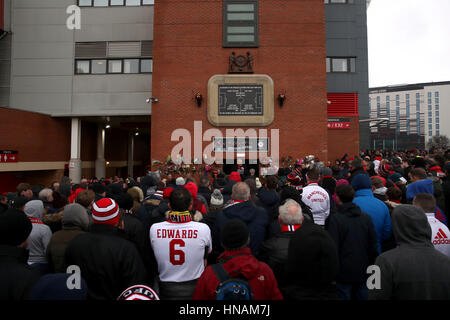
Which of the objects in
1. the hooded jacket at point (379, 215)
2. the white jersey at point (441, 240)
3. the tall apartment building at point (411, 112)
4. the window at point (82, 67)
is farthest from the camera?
the tall apartment building at point (411, 112)

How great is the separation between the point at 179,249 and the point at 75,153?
19693 millimetres

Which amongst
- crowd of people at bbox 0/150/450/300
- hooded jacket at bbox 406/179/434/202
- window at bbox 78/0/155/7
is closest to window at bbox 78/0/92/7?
window at bbox 78/0/155/7

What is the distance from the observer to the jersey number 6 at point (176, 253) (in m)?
3.10

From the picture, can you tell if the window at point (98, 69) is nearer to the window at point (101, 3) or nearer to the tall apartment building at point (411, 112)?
the window at point (101, 3)

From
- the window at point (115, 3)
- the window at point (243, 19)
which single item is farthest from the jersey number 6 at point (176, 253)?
the window at point (115, 3)

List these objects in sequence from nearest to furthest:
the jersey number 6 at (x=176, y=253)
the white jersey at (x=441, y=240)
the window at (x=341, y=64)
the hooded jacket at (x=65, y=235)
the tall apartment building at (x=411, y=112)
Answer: the jersey number 6 at (x=176, y=253) < the hooded jacket at (x=65, y=235) < the white jersey at (x=441, y=240) < the window at (x=341, y=64) < the tall apartment building at (x=411, y=112)

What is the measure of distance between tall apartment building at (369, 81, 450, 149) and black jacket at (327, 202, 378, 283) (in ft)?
327

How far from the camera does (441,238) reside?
10.9 ft

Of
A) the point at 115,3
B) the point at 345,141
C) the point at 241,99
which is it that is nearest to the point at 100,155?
the point at 115,3

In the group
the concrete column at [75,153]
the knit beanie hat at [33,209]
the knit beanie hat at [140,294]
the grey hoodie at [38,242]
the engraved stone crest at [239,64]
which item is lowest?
the grey hoodie at [38,242]

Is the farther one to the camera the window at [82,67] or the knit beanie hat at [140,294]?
the window at [82,67]

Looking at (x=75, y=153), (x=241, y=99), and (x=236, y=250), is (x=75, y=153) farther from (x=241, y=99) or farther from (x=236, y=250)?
(x=236, y=250)

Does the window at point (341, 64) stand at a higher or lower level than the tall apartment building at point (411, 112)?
lower
